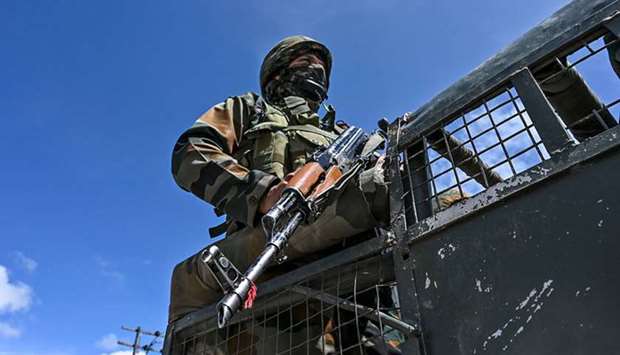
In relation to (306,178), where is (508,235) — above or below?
below

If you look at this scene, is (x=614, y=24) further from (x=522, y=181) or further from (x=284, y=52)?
(x=284, y=52)

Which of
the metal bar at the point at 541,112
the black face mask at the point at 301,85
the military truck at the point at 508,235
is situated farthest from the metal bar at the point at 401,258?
the black face mask at the point at 301,85

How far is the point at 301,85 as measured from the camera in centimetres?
349

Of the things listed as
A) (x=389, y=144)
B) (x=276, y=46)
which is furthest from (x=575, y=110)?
(x=276, y=46)

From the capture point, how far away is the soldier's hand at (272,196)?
2092 mm

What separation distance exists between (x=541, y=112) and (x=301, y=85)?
2239mm

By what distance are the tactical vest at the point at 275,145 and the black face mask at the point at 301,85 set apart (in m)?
0.52

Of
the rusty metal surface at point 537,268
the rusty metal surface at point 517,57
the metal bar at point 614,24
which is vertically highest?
the rusty metal surface at point 517,57

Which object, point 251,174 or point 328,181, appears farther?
point 251,174

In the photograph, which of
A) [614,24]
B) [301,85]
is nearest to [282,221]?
[614,24]

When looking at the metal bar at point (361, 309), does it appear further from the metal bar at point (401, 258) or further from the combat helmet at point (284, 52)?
the combat helmet at point (284, 52)

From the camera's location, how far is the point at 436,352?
133 cm

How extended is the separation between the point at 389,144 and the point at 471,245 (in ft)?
2.13

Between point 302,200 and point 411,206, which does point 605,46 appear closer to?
point 411,206
